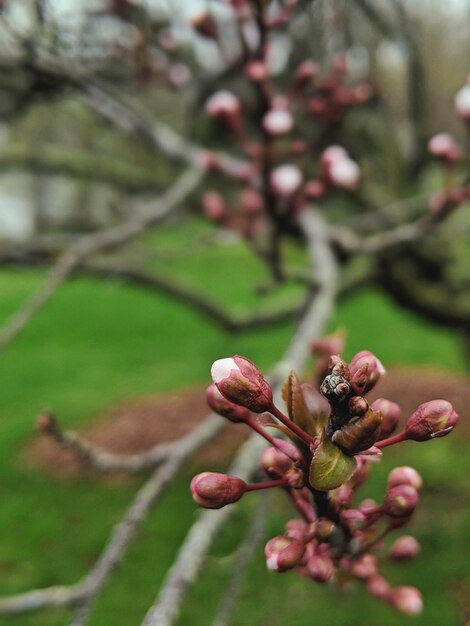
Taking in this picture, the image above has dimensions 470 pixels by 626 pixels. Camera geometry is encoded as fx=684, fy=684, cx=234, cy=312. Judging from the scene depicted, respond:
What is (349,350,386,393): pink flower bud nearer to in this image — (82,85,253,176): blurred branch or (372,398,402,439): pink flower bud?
(372,398,402,439): pink flower bud

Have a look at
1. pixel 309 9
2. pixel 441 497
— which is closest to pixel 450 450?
pixel 441 497

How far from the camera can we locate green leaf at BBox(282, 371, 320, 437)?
35.2 inches

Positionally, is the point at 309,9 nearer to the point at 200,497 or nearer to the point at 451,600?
the point at 200,497

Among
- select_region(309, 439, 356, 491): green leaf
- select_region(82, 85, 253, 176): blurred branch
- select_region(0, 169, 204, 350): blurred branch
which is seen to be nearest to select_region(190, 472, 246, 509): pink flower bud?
select_region(309, 439, 356, 491): green leaf

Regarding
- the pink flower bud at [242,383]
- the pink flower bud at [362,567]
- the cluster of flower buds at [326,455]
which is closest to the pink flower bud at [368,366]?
the cluster of flower buds at [326,455]

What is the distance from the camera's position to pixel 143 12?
3.36 metres

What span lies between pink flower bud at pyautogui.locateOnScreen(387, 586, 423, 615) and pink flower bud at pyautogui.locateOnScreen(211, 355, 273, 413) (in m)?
0.72

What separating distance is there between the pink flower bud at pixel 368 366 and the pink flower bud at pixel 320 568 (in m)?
0.31

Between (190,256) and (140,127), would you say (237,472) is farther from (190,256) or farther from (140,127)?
(190,256)

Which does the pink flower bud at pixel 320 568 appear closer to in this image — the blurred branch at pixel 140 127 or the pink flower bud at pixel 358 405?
the pink flower bud at pixel 358 405

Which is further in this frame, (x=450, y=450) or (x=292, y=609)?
(x=450, y=450)

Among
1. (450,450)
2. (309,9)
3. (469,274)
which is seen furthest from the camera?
(450,450)

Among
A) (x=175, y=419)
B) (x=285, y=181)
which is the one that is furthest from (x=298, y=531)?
(x=175, y=419)

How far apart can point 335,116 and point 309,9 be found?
18.6 inches
